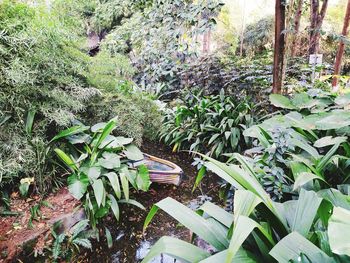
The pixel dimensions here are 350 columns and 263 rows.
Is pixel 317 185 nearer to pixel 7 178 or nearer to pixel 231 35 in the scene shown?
pixel 7 178

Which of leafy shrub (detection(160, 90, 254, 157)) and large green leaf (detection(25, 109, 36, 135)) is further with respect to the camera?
leafy shrub (detection(160, 90, 254, 157))

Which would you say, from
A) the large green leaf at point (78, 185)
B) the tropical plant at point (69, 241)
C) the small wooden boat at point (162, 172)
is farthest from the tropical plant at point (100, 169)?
the small wooden boat at point (162, 172)

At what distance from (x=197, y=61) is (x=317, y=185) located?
139 inches

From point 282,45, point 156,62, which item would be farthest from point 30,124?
point 282,45

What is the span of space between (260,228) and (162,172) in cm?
182

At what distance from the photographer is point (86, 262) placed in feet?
5.98

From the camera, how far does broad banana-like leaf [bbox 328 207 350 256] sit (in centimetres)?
65

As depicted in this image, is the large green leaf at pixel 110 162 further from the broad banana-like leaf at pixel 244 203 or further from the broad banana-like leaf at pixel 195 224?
the broad banana-like leaf at pixel 244 203

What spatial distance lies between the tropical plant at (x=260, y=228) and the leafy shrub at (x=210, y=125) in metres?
2.07

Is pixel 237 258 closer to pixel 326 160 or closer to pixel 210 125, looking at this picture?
pixel 326 160

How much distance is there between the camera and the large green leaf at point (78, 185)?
6.24ft

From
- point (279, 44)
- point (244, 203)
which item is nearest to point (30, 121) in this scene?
point (244, 203)

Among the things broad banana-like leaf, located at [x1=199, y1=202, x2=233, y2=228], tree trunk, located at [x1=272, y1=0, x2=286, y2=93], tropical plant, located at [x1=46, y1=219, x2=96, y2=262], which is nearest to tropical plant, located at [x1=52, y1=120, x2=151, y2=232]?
tropical plant, located at [x1=46, y1=219, x2=96, y2=262]

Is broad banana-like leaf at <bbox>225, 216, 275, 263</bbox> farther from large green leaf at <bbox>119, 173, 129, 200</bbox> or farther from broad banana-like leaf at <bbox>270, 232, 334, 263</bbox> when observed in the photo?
large green leaf at <bbox>119, 173, 129, 200</bbox>
